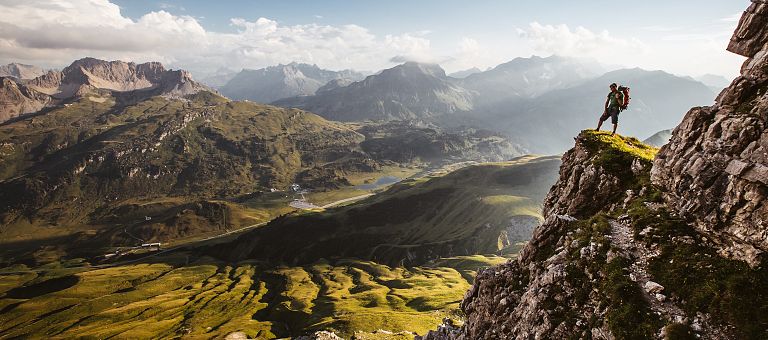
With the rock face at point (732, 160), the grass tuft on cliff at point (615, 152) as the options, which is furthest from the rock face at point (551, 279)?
the rock face at point (732, 160)

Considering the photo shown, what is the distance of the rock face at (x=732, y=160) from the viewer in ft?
75.3

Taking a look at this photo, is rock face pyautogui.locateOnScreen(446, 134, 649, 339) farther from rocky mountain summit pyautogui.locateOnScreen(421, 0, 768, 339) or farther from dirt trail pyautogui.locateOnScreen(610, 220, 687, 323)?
dirt trail pyautogui.locateOnScreen(610, 220, 687, 323)

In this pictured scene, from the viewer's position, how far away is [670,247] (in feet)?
83.0

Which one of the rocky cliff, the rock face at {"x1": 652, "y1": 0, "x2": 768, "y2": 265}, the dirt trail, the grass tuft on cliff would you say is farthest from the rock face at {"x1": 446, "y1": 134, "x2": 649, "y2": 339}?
the rock face at {"x1": 652, "y1": 0, "x2": 768, "y2": 265}

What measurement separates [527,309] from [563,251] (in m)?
5.28

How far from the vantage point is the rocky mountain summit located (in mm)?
21469

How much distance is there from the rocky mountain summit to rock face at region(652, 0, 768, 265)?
65 millimetres

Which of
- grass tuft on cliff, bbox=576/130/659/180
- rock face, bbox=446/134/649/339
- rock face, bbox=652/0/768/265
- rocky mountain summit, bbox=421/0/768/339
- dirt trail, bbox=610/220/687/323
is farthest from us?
grass tuft on cliff, bbox=576/130/659/180

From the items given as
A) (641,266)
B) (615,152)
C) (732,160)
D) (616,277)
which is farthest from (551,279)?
(615,152)

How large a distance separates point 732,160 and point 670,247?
6.59 m

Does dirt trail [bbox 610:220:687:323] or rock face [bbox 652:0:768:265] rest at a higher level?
rock face [bbox 652:0:768:265]

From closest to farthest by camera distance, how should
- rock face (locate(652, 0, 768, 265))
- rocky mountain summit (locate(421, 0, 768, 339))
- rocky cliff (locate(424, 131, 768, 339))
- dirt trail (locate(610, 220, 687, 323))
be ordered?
rocky cliff (locate(424, 131, 768, 339)), rocky mountain summit (locate(421, 0, 768, 339)), dirt trail (locate(610, 220, 687, 323)), rock face (locate(652, 0, 768, 265))

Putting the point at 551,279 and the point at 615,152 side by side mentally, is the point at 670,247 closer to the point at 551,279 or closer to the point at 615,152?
the point at 551,279

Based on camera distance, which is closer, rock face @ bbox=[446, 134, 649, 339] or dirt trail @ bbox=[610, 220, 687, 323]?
dirt trail @ bbox=[610, 220, 687, 323]
